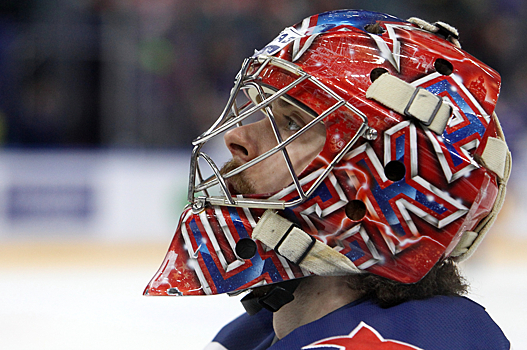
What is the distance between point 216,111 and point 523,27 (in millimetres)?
3424

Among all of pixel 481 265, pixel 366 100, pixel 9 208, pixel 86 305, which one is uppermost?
pixel 9 208

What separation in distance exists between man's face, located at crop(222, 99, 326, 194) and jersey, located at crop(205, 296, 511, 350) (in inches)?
11.0

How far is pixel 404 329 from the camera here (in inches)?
40.3

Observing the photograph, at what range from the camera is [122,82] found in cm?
540

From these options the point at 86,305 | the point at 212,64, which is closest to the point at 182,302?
the point at 86,305

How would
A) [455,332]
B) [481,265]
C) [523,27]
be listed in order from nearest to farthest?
[455,332] < [481,265] < [523,27]

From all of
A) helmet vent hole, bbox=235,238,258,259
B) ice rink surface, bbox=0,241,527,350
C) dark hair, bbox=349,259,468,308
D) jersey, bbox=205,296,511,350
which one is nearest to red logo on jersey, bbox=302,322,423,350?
jersey, bbox=205,296,511,350

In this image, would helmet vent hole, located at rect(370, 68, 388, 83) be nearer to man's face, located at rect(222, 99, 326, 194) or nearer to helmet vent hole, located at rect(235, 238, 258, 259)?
man's face, located at rect(222, 99, 326, 194)

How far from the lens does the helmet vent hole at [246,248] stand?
46.1 inches

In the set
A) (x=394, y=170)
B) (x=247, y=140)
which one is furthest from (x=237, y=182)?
(x=394, y=170)

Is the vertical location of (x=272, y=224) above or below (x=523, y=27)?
below

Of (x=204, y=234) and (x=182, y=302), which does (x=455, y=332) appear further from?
(x=182, y=302)

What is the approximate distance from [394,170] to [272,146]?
0.26 meters

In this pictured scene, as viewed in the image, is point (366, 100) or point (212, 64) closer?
point (366, 100)
